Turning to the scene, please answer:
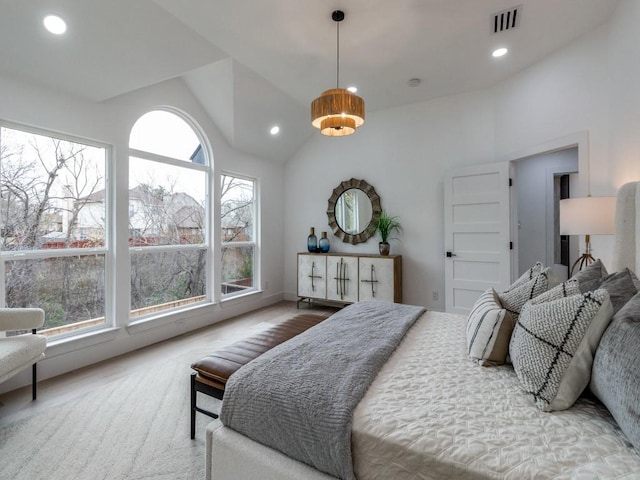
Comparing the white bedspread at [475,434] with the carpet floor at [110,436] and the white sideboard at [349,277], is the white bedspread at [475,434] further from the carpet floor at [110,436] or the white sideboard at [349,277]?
the white sideboard at [349,277]

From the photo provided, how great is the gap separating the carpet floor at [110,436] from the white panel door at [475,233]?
314 centimetres

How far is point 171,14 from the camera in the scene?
2482 mm

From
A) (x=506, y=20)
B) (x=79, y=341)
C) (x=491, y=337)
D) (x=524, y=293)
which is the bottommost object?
(x=79, y=341)

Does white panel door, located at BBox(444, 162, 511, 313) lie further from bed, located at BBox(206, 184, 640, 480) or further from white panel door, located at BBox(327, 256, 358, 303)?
bed, located at BBox(206, 184, 640, 480)

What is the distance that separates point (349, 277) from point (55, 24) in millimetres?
3847

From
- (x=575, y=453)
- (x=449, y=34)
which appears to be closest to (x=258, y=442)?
(x=575, y=453)

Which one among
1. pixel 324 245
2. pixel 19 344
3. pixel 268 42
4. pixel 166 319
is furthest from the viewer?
pixel 324 245

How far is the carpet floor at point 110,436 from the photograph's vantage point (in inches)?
62.7

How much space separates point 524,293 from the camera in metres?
1.56

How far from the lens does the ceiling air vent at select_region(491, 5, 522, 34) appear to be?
2484mm

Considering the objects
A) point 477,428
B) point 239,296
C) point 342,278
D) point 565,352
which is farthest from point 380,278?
Answer: point 477,428

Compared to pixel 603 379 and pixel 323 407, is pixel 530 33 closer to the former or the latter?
pixel 603 379

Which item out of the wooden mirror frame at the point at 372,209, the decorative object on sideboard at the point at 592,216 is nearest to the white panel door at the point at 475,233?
the wooden mirror frame at the point at 372,209

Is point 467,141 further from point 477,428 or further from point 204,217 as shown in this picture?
point 477,428
